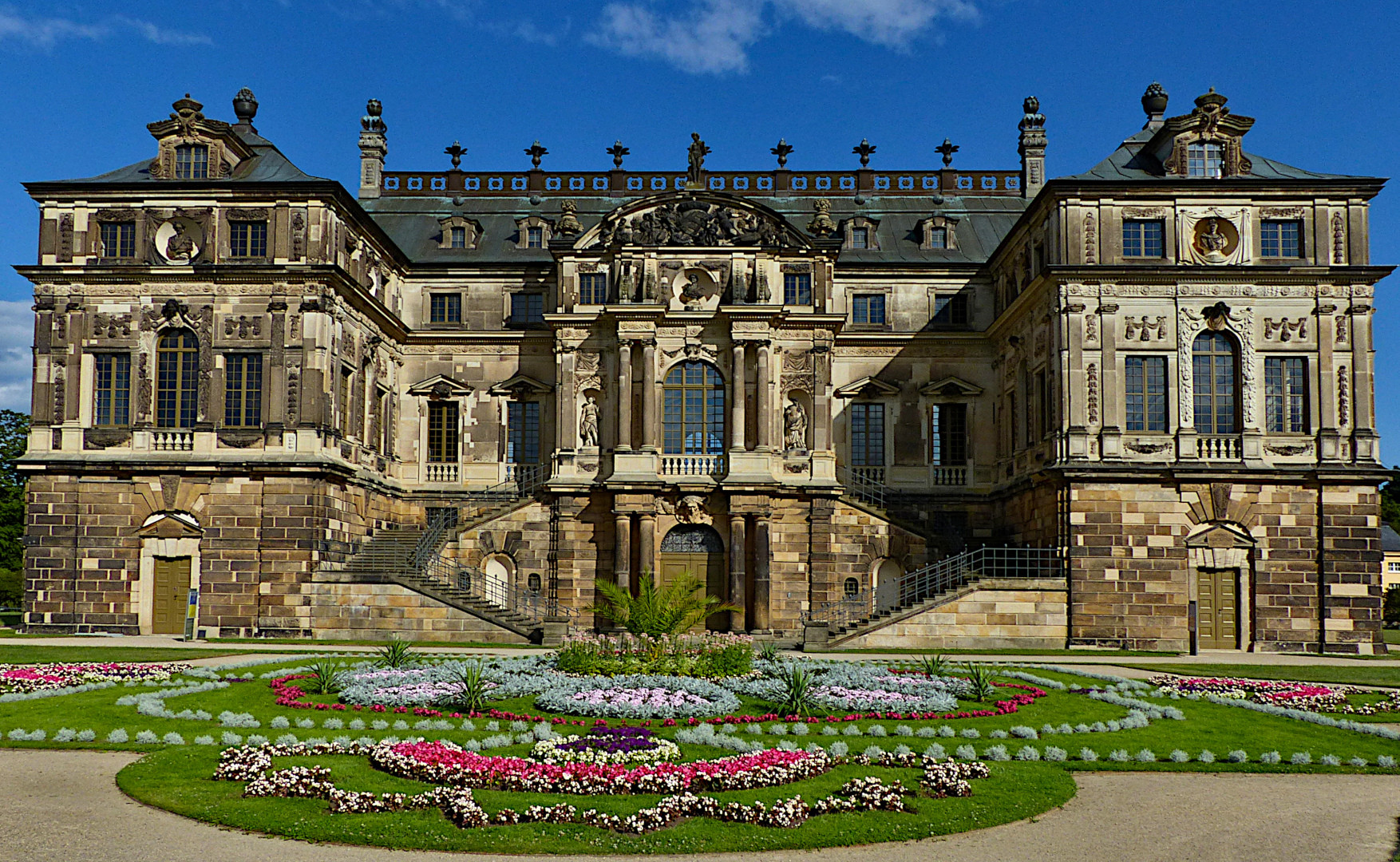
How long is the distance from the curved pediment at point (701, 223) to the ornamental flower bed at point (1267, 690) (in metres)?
21.6

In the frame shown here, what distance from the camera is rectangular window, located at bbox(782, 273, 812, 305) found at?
40.9 m

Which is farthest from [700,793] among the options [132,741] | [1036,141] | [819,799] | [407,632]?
[1036,141]

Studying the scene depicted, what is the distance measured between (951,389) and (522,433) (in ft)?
56.4

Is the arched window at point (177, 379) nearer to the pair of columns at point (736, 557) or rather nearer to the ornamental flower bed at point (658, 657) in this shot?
the pair of columns at point (736, 557)

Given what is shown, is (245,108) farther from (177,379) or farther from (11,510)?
(11,510)

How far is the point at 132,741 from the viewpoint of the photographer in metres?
15.6

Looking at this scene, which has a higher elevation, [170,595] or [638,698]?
[638,698]

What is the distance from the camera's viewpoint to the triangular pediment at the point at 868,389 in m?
44.7

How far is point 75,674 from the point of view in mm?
22281

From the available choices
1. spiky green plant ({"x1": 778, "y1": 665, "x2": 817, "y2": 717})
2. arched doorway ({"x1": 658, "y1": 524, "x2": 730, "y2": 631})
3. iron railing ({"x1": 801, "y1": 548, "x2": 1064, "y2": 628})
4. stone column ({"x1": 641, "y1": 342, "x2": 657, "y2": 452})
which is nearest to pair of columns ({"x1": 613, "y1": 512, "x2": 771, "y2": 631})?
arched doorway ({"x1": 658, "y1": 524, "x2": 730, "y2": 631})

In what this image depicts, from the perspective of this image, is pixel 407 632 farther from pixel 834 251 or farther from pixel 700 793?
pixel 700 793

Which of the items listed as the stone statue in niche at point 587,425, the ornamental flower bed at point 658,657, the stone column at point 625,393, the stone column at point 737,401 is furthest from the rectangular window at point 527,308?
the ornamental flower bed at point 658,657

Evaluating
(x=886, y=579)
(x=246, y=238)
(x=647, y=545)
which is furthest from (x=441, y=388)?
(x=886, y=579)

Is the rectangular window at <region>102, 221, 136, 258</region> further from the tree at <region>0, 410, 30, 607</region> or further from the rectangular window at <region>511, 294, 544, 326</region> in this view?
the tree at <region>0, 410, 30, 607</region>
